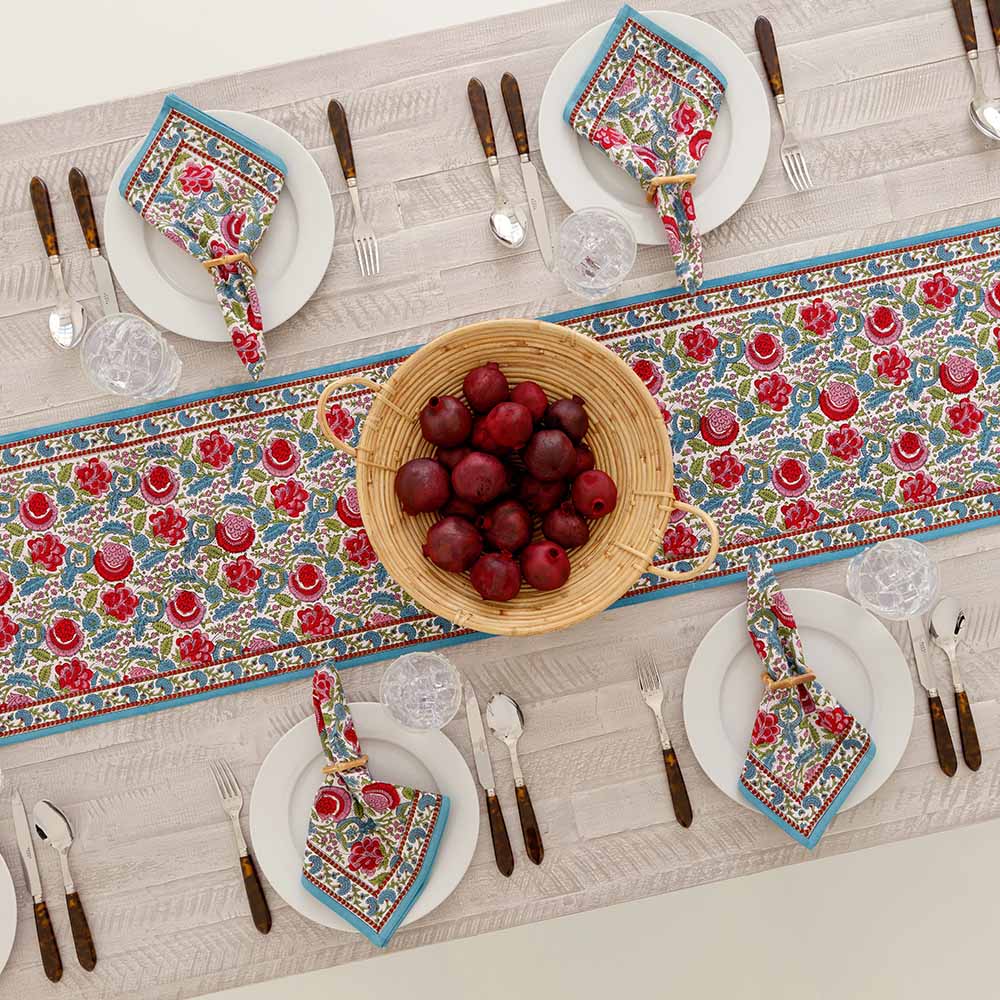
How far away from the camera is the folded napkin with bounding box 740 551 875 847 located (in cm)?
110

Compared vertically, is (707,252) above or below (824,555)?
above

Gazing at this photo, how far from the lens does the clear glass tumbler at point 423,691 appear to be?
43.9 inches

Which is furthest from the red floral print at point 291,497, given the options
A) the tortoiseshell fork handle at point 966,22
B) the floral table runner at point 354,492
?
the tortoiseshell fork handle at point 966,22

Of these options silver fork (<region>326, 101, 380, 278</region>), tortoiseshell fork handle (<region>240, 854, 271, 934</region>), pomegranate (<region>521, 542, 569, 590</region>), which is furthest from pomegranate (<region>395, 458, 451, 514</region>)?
tortoiseshell fork handle (<region>240, 854, 271, 934</region>)

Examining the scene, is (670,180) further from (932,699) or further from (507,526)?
(932,699)

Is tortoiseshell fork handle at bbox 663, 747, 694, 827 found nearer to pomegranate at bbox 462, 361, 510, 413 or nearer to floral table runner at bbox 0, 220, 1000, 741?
floral table runner at bbox 0, 220, 1000, 741

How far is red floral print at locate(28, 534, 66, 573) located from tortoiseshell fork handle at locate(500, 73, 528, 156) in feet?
2.60

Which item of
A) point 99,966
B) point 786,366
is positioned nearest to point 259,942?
point 99,966

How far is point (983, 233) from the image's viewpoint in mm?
1151

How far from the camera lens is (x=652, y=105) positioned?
43.8 inches

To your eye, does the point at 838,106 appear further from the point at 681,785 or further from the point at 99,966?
the point at 99,966

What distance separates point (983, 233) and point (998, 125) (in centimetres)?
14

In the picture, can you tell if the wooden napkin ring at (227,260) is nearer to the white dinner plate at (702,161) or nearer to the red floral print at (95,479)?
the red floral print at (95,479)

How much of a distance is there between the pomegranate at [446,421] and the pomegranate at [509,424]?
0.03 meters
